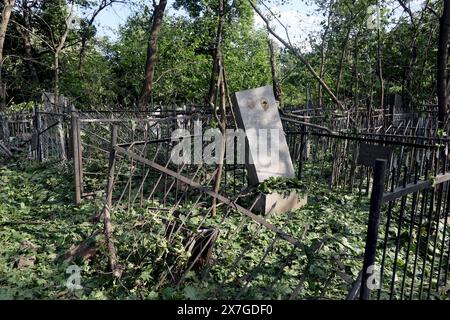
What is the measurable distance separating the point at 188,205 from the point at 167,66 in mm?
18359

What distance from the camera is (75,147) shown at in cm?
630

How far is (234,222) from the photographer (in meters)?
5.11

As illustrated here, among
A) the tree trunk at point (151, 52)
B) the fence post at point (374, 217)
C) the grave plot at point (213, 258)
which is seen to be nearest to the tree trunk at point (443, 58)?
the grave plot at point (213, 258)

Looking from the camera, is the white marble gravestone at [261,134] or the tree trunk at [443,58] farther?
the tree trunk at [443,58]

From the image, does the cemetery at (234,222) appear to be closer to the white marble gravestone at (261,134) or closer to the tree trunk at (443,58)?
the white marble gravestone at (261,134)

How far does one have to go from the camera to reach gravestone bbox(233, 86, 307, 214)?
234 inches

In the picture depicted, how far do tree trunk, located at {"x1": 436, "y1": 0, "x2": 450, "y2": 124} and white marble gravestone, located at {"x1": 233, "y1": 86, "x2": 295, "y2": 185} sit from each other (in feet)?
13.1

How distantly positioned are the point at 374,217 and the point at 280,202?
349 centimetres

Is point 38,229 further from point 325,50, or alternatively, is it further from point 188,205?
point 325,50

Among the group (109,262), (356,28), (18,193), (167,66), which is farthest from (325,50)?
(109,262)

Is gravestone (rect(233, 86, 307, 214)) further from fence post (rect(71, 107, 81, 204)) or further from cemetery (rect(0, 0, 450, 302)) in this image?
fence post (rect(71, 107, 81, 204))

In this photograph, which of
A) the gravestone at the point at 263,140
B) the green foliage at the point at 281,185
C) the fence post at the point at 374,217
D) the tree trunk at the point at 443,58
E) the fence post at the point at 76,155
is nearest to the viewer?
the fence post at the point at 374,217

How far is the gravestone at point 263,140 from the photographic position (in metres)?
5.95

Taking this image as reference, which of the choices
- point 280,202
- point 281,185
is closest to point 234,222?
point 280,202
